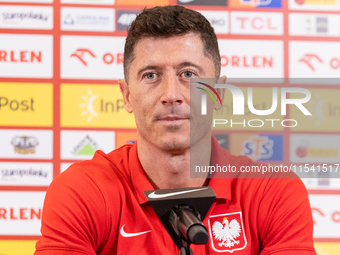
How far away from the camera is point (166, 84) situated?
849 mm

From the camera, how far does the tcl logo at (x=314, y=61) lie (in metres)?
1.70

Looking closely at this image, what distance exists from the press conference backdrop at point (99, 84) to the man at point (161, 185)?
715 millimetres

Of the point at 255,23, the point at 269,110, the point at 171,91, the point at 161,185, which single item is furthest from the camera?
the point at 255,23

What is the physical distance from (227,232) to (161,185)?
229 millimetres

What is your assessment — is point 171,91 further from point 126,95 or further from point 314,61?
point 314,61

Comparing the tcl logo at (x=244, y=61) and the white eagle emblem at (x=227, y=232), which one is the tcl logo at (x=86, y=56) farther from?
the white eagle emblem at (x=227, y=232)

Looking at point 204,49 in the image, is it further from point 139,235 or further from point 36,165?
point 36,165

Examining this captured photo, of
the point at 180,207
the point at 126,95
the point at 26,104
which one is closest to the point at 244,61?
the point at 126,95

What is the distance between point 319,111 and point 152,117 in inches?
46.8

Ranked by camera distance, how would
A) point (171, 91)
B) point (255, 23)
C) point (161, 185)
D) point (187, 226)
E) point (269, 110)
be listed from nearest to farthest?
point (187, 226), point (171, 91), point (161, 185), point (269, 110), point (255, 23)

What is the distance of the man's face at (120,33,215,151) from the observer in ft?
2.77

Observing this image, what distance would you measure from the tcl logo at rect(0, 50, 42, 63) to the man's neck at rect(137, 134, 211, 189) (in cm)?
96

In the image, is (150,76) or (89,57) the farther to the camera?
(89,57)

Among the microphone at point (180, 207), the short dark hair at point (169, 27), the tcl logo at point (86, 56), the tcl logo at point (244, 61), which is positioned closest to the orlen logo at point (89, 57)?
the tcl logo at point (86, 56)
